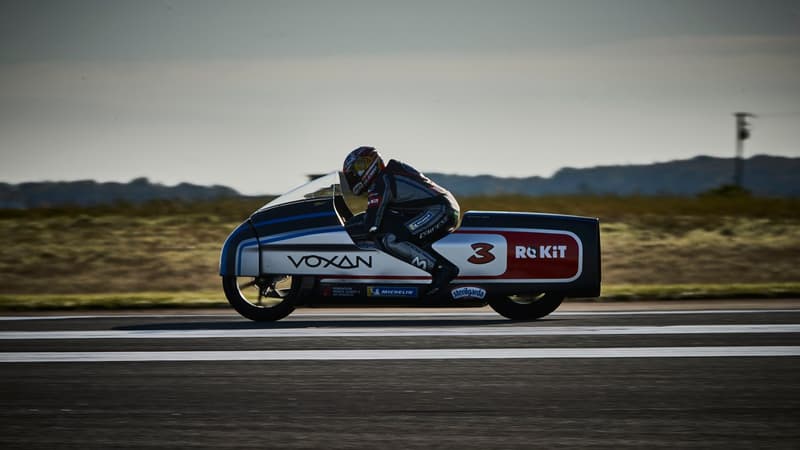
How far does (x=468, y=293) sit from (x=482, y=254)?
0.43 m

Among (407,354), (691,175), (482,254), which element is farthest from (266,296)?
(691,175)

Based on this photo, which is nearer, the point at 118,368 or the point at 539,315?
the point at 118,368

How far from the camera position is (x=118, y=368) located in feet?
23.3

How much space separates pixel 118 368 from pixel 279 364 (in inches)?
46.7

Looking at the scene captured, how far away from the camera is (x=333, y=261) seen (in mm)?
9984

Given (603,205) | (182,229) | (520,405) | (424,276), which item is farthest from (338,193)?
(603,205)

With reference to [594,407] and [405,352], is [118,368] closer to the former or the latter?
[405,352]

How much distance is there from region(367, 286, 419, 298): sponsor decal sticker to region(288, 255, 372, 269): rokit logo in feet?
0.82

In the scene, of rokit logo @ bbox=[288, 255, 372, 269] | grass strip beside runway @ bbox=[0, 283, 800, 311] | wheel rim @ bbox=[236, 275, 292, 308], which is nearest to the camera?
rokit logo @ bbox=[288, 255, 372, 269]

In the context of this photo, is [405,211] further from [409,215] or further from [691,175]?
[691,175]

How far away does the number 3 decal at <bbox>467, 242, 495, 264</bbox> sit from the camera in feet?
32.4

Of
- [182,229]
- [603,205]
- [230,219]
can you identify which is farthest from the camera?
[603,205]

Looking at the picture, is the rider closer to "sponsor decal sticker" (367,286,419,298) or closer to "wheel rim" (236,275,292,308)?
"sponsor decal sticker" (367,286,419,298)

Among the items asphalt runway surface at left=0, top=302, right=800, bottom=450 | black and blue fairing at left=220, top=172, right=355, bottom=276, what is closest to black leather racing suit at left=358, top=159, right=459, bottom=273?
black and blue fairing at left=220, top=172, right=355, bottom=276
